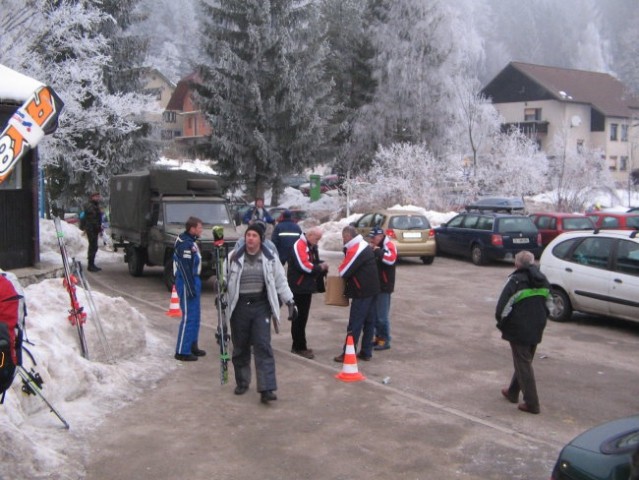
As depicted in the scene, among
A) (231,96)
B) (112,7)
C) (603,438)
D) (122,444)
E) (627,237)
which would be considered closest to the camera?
(603,438)

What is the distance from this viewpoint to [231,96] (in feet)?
112

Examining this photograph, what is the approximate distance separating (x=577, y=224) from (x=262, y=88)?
731 inches

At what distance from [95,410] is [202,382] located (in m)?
1.54

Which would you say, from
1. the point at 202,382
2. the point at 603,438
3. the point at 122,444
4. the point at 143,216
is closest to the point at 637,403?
the point at 603,438

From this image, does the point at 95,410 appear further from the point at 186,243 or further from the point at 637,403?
the point at 637,403

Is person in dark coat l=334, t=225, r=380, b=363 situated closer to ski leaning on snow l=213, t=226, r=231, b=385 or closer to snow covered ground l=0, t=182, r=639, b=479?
ski leaning on snow l=213, t=226, r=231, b=385

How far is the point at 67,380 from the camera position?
276 inches

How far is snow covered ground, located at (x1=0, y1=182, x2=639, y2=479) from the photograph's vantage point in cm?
545

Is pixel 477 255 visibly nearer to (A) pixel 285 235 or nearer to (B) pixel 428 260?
(B) pixel 428 260

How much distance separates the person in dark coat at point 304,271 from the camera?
30.4 ft

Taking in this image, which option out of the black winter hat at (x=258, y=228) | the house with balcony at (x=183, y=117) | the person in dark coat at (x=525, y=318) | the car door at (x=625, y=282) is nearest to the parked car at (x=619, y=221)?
the car door at (x=625, y=282)

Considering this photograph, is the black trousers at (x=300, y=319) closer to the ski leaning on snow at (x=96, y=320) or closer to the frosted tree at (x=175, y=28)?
the ski leaning on snow at (x=96, y=320)

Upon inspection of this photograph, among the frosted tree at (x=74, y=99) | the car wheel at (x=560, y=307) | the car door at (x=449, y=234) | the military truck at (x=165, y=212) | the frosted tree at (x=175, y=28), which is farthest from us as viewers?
the frosted tree at (x=175, y=28)

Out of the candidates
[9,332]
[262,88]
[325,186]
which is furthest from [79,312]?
[325,186]
